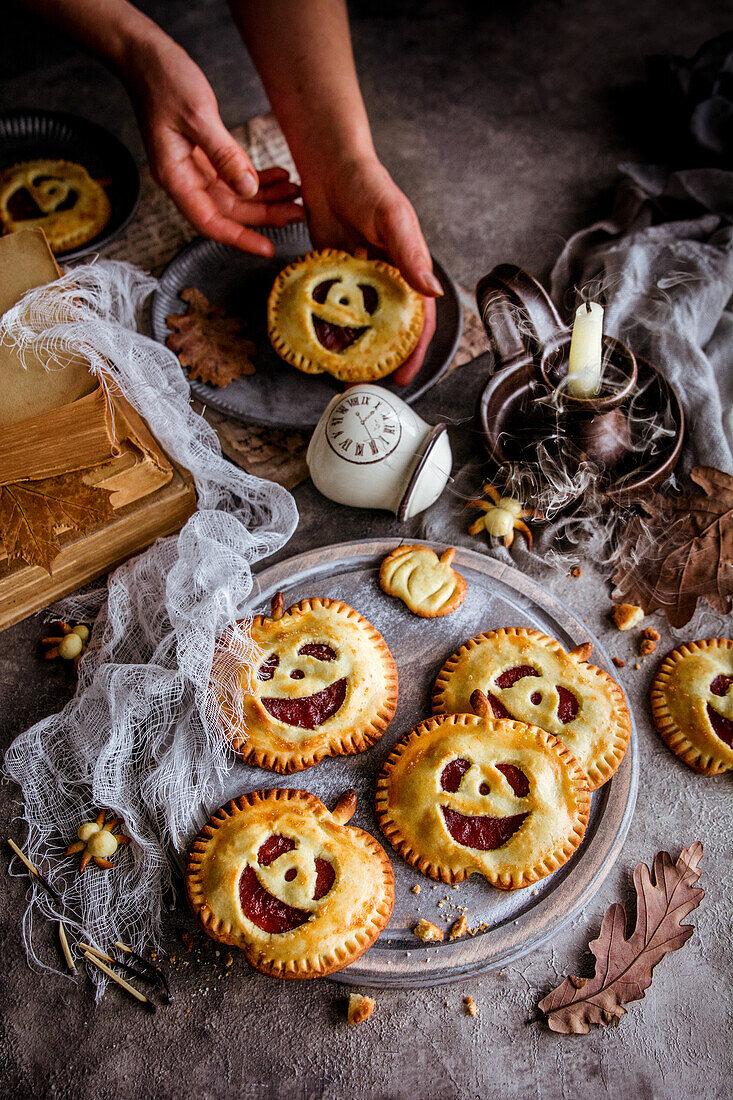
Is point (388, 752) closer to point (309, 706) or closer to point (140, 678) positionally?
point (309, 706)

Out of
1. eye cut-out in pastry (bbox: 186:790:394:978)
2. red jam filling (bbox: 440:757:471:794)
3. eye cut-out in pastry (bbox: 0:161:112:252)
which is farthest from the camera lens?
eye cut-out in pastry (bbox: 0:161:112:252)

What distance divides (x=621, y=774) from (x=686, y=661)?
309 mm

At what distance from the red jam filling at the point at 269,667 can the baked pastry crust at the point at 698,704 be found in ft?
2.61

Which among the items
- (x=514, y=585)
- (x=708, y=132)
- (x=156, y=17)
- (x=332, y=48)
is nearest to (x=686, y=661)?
(x=514, y=585)

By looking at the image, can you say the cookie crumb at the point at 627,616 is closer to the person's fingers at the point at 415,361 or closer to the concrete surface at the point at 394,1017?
the concrete surface at the point at 394,1017

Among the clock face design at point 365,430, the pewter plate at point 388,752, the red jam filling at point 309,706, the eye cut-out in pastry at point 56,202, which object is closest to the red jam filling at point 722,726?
the pewter plate at point 388,752

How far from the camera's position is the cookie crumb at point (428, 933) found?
4.42 feet

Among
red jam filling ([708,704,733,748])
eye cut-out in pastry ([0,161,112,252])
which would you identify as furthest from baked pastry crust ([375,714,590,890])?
eye cut-out in pastry ([0,161,112,252])

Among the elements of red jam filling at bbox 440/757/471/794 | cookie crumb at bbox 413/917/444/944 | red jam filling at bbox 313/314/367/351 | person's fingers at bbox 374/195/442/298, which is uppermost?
person's fingers at bbox 374/195/442/298

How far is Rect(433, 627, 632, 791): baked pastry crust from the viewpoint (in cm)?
146

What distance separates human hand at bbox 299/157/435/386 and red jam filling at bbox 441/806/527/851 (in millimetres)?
1040

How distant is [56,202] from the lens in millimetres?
2219

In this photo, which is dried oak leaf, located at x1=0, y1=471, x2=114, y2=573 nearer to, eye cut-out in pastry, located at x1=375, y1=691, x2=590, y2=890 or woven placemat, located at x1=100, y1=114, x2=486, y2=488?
woven placemat, located at x1=100, y1=114, x2=486, y2=488

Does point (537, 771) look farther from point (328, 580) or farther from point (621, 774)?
point (328, 580)
